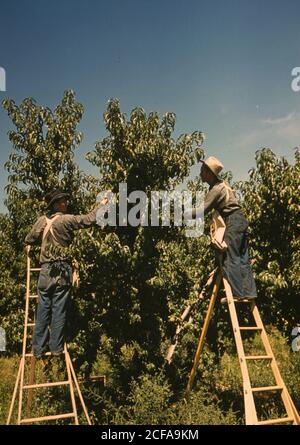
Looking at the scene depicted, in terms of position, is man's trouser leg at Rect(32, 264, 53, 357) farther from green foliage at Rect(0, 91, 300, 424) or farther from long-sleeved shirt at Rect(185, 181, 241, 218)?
long-sleeved shirt at Rect(185, 181, 241, 218)

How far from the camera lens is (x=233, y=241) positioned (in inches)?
231

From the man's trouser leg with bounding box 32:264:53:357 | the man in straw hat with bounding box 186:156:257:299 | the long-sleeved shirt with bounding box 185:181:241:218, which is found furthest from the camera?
the man's trouser leg with bounding box 32:264:53:357

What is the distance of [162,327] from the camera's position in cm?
734

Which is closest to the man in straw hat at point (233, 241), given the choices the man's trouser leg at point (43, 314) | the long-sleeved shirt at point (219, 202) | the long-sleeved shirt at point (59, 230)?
the long-sleeved shirt at point (219, 202)

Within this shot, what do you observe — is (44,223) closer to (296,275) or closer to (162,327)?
(162,327)

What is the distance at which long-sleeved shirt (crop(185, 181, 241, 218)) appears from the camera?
5.88 meters

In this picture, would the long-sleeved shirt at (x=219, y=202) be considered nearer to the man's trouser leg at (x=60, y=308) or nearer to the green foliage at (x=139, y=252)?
the green foliage at (x=139, y=252)

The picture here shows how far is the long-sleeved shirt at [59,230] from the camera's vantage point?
20.3ft

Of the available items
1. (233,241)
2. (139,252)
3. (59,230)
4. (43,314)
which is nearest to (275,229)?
(233,241)

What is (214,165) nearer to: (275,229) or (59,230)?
(275,229)

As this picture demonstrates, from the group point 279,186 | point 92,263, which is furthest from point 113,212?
point 279,186

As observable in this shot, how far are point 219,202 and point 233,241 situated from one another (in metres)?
0.67

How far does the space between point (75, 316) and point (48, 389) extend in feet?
5.46

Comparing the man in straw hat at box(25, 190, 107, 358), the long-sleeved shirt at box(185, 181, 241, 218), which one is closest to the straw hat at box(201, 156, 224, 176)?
the long-sleeved shirt at box(185, 181, 241, 218)
